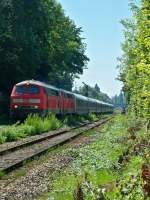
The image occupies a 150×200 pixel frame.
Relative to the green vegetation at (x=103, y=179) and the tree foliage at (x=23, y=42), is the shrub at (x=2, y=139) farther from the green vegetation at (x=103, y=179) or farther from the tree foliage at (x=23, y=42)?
the tree foliage at (x=23, y=42)

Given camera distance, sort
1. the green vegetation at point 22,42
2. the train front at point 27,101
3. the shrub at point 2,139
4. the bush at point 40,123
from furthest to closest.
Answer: the green vegetation at point 22,42, the train front at point 27,101, the bush at point 40,123, the shrub at point 2,139

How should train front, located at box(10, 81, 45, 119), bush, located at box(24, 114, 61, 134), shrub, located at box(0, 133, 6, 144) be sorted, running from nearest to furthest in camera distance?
shrub, located at box(0, 133, 6, 144)
bush, located at box(24, 114, 61, 134)
train front, located at box(10, 81, 45, 119)

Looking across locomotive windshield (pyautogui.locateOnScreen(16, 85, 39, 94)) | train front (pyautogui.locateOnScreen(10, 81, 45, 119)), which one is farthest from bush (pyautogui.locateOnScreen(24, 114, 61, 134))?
locomotive windshield (pyautogui.locateOnScreen(16, 85, 39, 94))

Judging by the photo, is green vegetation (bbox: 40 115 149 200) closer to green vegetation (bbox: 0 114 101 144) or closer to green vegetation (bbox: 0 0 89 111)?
green vegetation (bbox: 0 114 101 144)

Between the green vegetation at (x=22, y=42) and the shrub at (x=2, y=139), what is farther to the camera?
the green vegetation at (x=22, y=42)

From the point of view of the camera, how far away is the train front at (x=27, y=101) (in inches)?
1490

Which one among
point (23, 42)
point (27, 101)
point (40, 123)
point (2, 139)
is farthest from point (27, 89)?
point (2, 139)

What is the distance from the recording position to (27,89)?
38.9 metres

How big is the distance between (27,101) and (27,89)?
1057mm

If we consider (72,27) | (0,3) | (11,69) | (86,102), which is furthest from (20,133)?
(72,27)

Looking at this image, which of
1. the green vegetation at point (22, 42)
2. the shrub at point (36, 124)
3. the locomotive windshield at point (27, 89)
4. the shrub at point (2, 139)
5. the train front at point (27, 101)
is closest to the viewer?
the shrub at point (2, 139)

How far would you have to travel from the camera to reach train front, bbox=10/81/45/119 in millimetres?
37844

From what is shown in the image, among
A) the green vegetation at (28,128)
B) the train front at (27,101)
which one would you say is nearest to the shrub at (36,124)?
the green vegetation at (28,128)

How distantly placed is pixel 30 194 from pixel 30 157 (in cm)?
686
